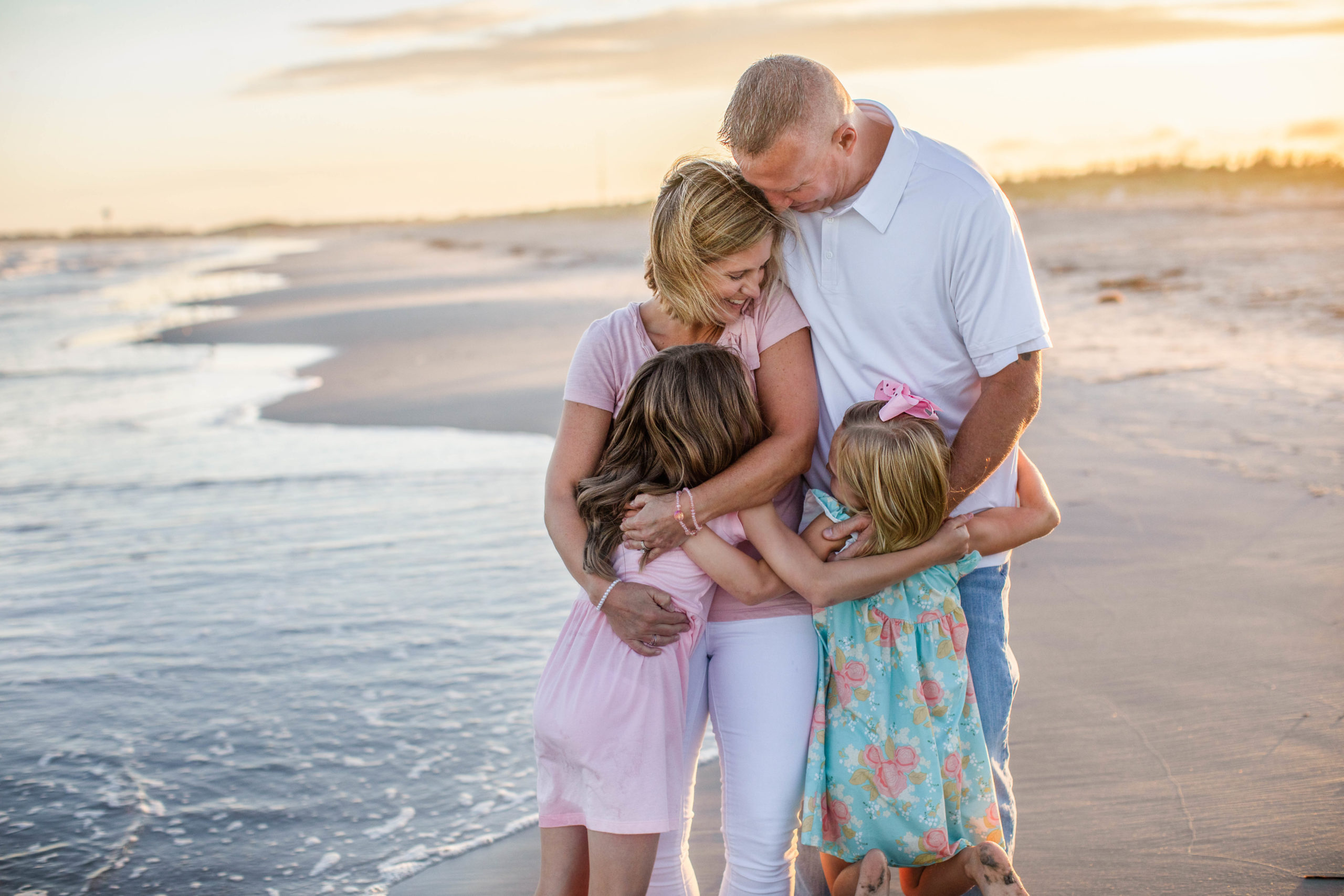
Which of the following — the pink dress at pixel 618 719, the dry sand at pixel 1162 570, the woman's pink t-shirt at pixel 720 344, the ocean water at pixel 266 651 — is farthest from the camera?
the ocean water at pixel 266 651

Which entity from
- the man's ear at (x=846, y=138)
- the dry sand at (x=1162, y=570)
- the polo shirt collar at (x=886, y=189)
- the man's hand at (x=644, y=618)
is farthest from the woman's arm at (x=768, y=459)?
the dry sand at (x=1162, y=570)

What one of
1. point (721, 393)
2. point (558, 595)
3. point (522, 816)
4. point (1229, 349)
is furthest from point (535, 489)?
point (1229, 349)

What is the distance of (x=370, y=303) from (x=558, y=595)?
1405 centimetres

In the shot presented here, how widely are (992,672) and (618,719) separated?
2.84ft

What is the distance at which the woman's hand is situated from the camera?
2.24 m

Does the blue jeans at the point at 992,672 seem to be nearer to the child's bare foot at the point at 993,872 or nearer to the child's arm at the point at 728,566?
the child's bare foot at the point at 993,872

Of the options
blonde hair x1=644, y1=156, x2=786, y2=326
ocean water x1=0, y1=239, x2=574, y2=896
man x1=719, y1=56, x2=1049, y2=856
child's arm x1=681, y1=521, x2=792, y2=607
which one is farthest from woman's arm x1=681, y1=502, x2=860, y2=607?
ocean water x1=0, y1=239, x2=574, y2=896

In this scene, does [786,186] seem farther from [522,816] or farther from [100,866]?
[100,866]

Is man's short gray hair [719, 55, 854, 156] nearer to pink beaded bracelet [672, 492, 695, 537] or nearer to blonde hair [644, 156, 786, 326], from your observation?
blonde hair [644, 156, 786, 326]

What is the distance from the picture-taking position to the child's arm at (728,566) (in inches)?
89.6

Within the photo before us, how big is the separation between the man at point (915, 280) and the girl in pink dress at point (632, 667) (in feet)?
1.09

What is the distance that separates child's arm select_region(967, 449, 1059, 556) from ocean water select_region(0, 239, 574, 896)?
164 centimetres

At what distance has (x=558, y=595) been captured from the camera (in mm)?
4734

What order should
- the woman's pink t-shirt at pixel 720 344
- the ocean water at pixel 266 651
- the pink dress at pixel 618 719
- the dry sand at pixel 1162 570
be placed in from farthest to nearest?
1. the ocean water at pixel 266 651
2. the dry sand at pixel 1162 570
3. the woman's pink t-shirt at pixel 720 344
4. the pink dress at pixel 618 719
